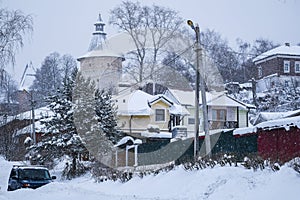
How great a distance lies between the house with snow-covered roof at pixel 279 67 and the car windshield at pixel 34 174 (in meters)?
47.1

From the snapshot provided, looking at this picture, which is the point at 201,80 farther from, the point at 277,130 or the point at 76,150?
the point at 76,150

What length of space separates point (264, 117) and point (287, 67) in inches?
1170

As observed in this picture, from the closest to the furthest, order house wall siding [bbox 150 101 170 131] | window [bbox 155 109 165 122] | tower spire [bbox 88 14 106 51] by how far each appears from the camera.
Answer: house wall siding [bbox 150 101 170 131], window [bbox 155 109 165 122], tower spire [bbox 88 14 106 51]

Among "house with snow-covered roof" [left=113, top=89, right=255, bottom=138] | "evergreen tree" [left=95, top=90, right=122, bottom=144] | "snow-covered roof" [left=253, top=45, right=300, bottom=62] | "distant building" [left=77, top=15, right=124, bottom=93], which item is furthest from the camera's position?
"snow-covered roof" [left=253, top=45, right=300, bottom=62]

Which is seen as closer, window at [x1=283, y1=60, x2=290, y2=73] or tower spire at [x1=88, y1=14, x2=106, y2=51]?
window at [x1=283, y1=60, x2=290, y2=73]

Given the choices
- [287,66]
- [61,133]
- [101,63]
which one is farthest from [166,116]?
[287,66]

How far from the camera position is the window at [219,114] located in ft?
176

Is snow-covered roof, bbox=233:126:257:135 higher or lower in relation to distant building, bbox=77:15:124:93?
lower

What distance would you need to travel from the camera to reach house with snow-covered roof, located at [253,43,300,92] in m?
67.7

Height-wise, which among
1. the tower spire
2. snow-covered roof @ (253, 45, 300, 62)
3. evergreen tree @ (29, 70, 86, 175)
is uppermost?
the tower spire

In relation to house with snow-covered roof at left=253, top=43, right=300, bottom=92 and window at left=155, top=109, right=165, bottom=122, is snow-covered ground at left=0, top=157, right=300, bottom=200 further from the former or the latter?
house with snow-covered roof at left=253, top=43, right=300, bottom=92

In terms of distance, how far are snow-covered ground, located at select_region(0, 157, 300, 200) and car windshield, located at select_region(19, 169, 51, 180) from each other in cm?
271

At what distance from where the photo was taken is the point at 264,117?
41250mm

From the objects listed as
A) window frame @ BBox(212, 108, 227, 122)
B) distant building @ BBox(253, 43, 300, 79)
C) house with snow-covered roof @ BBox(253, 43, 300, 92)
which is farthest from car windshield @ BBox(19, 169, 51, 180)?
distant building @ BBox(253, 43, 300, 79)
